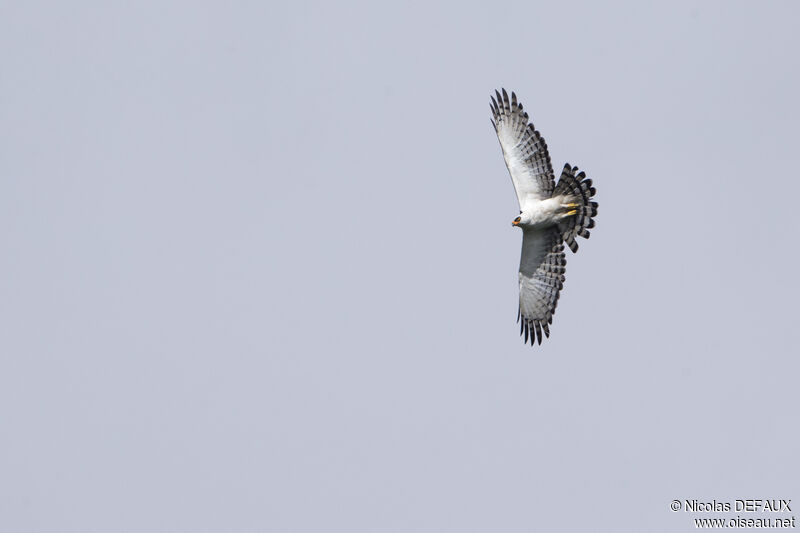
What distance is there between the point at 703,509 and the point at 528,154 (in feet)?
27.5

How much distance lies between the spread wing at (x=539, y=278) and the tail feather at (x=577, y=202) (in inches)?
10.9

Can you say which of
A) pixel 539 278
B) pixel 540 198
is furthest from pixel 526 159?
pixel 539 278

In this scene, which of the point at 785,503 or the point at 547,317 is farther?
the point at 547,317

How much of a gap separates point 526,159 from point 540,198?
0.89 metres

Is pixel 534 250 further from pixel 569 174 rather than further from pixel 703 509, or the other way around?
pixel 703 509

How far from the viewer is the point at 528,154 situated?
24.8 meters

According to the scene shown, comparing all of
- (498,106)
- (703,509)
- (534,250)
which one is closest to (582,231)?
(534,250)

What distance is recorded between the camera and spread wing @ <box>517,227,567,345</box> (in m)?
25.3

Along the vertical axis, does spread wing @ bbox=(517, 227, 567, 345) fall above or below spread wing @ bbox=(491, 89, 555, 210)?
below

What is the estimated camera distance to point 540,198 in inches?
977

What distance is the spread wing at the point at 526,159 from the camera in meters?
24.7

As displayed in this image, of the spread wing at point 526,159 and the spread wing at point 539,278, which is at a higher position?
the spread wing at point 526,159

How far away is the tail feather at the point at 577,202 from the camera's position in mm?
24406

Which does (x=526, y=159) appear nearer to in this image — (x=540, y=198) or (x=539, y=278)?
(x=540, y=198)
